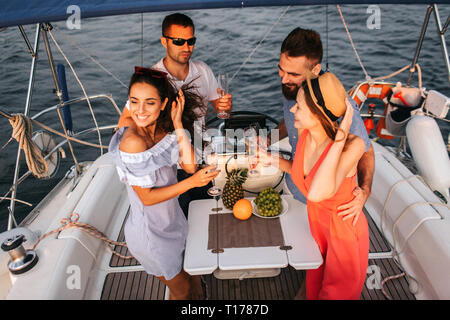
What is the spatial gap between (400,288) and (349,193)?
1045 millimetres

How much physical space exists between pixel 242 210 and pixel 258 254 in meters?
0.31

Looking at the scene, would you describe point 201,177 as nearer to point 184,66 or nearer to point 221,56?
point 184,66

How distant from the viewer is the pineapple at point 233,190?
209 centimetres

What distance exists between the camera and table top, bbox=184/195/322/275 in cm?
170

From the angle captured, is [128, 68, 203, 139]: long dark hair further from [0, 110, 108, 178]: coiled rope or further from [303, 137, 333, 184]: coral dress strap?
[0, 110, 108, 178]: coiled rope

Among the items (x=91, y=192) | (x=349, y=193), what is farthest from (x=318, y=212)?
(x=91, y=192)

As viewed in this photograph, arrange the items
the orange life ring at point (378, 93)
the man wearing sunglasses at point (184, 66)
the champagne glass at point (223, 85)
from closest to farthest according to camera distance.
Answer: the champagne glass at point (223, 85)
the man wearing sunglasses at point (184, 66)
the orange life ring at point (378, 93)

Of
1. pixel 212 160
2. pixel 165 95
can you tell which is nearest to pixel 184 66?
pixel 212 160

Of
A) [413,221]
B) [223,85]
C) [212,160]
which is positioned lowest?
[413,221]

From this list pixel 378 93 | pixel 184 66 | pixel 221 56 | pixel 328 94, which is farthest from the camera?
pixel 221 56

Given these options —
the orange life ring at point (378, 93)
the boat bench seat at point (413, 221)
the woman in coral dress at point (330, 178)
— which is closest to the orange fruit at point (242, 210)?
the woman in coral dress at point (330, 178)

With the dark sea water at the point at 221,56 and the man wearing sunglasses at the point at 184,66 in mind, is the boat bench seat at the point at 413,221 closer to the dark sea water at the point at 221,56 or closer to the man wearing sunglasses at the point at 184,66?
the man wearing sunglasses at the point at 184,66

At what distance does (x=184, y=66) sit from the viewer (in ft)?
8.41
